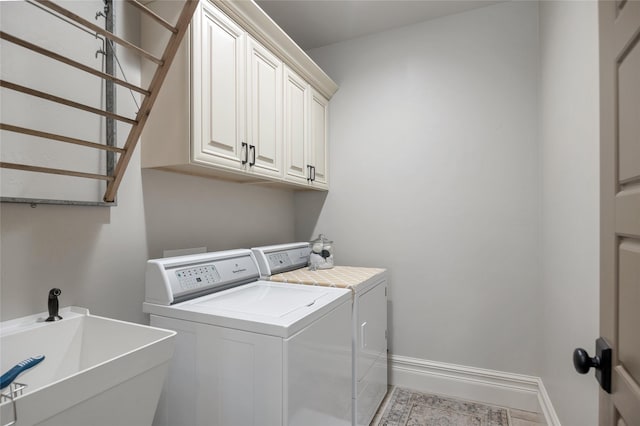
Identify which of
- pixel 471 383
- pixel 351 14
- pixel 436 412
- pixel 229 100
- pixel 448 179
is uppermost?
pixel 351 14

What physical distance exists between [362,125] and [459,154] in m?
0.76

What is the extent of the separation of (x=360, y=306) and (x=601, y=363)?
3.76 ft

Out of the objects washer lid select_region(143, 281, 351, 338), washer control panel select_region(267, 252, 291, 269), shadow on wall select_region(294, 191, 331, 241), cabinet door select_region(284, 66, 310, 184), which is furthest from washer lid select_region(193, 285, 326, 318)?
shadow on wall select_region(294, 191, 331, 241)

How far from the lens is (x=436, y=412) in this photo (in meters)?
2.12

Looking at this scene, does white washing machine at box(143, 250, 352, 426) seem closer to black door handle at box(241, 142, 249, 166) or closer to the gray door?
black door handle at box(241, 142, 249, 166)

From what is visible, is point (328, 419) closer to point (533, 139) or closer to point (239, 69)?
point (239, 69)

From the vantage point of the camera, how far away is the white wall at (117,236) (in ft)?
3.68

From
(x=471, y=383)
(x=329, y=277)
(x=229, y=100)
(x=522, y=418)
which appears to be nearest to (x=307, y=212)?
(x=329, y=277)

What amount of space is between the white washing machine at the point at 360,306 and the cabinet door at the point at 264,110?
0.54 meters

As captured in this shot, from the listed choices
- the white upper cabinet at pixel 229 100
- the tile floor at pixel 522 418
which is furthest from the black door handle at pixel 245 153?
the tile floor at pixel 522 418

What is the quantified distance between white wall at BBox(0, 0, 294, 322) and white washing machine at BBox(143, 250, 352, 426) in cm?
19

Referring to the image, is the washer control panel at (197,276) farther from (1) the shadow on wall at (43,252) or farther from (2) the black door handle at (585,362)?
(2) the black door handle at (585,362)

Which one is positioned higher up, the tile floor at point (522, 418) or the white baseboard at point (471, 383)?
the white baseboard at point (471, 383)

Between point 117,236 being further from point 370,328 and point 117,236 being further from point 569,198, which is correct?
point 569,198
